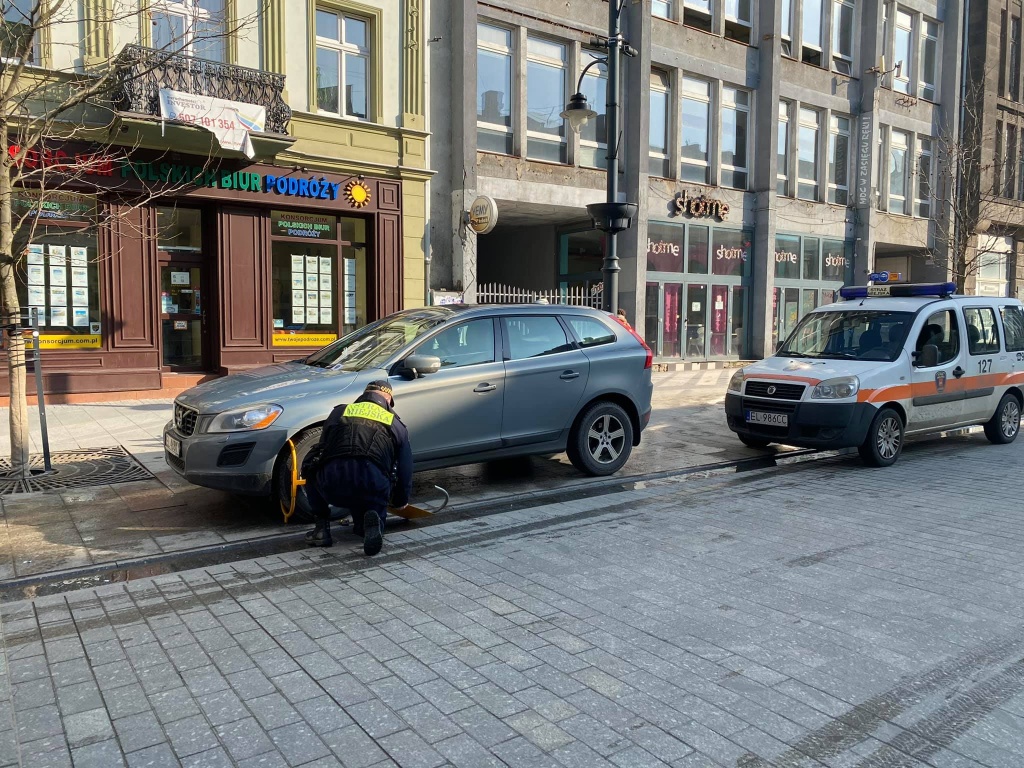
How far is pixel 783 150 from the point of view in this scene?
24.5 meters

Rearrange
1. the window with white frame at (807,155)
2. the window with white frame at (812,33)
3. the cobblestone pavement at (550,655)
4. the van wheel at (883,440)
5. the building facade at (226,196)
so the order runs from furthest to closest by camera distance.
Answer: the window with white frame at (807,155) → the window with white frame at (812,33) → the building facade at (226,196) → the van wheel at (883,440) → the cobblestone pavement at (550,655)

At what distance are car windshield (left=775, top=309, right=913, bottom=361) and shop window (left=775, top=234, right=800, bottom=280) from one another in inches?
575

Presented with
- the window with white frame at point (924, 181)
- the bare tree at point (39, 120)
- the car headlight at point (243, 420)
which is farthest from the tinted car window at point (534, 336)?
the window with white frame at point (924, 181)

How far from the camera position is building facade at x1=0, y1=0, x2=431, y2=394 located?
12.9 m

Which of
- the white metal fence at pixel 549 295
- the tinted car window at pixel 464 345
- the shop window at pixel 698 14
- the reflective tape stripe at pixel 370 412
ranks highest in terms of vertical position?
the shop window at pixel 698 14

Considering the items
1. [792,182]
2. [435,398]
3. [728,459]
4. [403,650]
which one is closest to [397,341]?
[435,398]

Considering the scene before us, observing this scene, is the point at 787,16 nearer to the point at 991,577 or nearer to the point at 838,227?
the point at 838,227

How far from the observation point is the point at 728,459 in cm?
980

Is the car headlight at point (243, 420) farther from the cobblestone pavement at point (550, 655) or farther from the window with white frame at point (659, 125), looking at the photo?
the window with white frame at point (659, 125)

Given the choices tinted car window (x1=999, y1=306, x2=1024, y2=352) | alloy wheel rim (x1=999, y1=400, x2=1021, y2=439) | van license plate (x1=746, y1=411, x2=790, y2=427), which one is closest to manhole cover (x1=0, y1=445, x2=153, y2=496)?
van license plate (x1=746, y1=411, x2=790, y2=427)

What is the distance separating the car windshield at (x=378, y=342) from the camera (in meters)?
7.25

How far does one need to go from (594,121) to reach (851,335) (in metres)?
12.0

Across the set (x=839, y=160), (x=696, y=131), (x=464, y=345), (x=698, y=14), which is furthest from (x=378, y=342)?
(x=839, y=160)

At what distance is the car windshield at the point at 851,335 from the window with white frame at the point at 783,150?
15.2m
